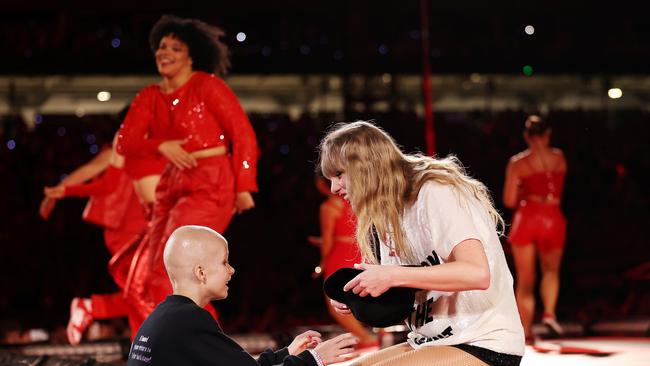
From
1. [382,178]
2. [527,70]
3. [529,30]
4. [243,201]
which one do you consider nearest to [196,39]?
[243,201]

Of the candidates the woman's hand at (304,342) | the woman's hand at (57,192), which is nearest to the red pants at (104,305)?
the woman's hand at (57,192)

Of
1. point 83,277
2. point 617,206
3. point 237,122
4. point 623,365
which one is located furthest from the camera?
point 617,206

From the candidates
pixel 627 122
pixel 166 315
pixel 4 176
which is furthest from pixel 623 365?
→ pixel 4 176

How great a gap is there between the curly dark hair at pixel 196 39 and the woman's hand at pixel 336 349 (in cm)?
231

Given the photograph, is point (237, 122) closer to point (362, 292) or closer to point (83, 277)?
point (362, 292)

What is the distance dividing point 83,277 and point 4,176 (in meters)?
1.02

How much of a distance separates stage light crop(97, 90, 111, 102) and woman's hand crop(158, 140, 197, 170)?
475cm

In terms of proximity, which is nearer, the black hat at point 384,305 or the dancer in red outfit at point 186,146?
the black hat at point 384,305

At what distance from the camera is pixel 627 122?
8.75 meters

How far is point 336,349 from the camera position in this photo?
2.71 meters

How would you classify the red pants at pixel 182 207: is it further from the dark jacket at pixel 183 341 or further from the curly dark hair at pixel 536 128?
the curly dark hair at pixel 536 128

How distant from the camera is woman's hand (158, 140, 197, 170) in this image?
4.38 metres

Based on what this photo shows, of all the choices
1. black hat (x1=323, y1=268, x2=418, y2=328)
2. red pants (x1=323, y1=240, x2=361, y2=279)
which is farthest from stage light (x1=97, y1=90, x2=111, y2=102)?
black hat (x1=323, y1=268, x2=418, y2=328)

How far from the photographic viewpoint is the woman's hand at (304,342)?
2816mm
